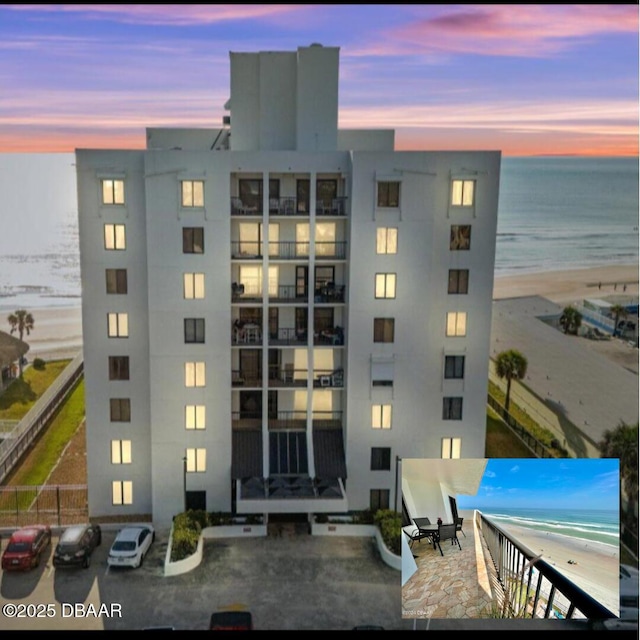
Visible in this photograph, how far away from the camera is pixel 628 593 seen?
1784 cm

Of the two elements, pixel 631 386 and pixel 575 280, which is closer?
pixel 631 386

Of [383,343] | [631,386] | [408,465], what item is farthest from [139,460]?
[631,386]

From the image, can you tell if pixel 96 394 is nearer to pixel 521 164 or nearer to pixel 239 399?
pixel 239 399

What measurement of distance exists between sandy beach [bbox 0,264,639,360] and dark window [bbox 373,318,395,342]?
126 ft

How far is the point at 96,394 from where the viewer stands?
2130 centimetres

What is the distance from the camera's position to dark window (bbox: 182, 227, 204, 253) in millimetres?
20359

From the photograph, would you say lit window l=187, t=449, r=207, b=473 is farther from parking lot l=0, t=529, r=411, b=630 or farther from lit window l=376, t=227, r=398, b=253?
lit window l=376, t=227, r=398, b=253

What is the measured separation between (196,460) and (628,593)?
12641 mm

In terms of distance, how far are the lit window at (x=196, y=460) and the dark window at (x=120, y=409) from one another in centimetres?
231

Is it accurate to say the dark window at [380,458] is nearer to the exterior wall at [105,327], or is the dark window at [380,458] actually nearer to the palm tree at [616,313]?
the exterior wall at [105,327]

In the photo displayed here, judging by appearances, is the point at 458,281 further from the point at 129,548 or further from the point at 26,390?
the point at 26,390

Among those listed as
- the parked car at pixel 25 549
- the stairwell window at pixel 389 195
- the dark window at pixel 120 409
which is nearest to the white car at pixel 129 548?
the parked car at pixel 25 549

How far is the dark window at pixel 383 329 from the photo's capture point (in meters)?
20.9

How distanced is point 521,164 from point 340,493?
74.3m
